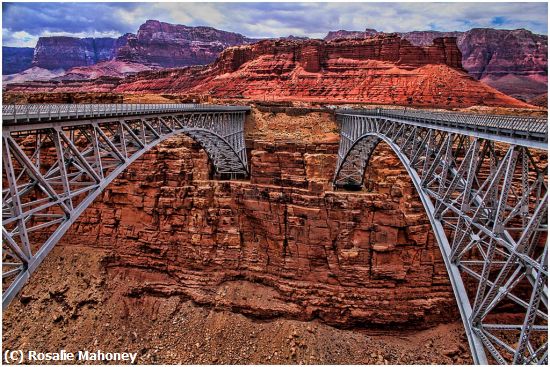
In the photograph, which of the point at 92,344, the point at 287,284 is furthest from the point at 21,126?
the point at 287,284

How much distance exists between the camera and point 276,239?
117 ft

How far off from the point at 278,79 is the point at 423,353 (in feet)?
232

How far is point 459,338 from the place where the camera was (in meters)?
30.4

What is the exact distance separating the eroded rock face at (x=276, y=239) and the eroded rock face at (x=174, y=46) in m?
156

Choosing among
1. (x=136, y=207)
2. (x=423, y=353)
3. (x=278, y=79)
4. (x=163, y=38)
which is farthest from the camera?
(x=163, y=38)

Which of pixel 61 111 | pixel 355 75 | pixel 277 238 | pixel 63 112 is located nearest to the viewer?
pixel 63 112

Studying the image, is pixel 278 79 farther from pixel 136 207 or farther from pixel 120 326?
pixel 120 326

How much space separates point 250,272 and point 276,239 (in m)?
3.80

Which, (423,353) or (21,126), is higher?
(21,126)

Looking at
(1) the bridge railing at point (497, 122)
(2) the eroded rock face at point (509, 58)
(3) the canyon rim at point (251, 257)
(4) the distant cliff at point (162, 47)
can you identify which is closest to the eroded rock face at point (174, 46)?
(4) the distant cliff at point (162, 47)

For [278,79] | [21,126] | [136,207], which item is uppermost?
[278,79]

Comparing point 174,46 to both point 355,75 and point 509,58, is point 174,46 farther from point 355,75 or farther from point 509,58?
point 509,58

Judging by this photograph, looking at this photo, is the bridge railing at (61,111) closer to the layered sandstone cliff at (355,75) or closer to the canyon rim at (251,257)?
the canyon rim at (251,257)

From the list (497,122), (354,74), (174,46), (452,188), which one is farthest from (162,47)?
(497,122)
